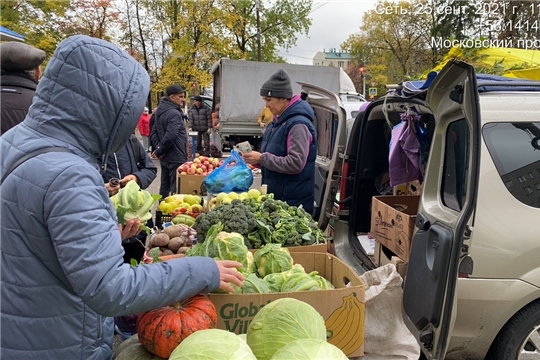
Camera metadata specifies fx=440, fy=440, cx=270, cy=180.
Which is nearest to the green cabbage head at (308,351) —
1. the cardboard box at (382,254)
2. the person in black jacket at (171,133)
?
the cardboard box at (382,254)

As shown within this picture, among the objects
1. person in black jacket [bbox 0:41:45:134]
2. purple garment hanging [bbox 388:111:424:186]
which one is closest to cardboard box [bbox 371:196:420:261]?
purple garment hanging [bbox 388:111:424:186]

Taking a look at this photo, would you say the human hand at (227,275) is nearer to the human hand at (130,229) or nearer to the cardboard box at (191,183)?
the human hand at (130,229)

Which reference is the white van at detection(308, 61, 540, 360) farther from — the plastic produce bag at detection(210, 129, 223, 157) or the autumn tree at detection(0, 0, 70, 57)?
the autumn tree at detection(0, 0, 70, 57)

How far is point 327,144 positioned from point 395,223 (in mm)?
2165

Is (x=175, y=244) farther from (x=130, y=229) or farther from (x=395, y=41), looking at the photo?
(x=395, y=41)

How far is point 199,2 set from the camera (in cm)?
2212

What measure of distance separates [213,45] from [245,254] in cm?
2183

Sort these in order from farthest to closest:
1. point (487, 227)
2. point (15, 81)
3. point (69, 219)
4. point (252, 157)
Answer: point (252, 157), point (15, 81), point (487, 227), point (69, 219)

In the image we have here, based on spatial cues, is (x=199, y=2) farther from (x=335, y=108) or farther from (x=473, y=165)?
(x=473, y=165)

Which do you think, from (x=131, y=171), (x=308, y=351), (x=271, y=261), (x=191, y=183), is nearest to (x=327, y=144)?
(x=191, y=183)

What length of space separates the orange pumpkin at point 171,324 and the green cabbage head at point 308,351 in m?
0.44

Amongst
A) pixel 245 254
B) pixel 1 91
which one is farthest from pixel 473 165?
pixel 1 91

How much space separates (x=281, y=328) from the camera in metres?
1.68

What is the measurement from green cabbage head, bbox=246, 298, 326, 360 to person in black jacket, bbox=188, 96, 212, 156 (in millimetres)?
15715
